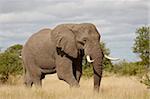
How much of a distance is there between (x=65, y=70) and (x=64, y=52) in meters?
0.69

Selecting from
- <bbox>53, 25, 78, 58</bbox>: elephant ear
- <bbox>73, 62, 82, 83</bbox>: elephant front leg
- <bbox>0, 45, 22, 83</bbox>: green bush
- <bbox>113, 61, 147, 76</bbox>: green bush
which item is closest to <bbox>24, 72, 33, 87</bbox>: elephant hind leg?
<bbox>73, 62, 82, 83</bbox>: elephant front leg

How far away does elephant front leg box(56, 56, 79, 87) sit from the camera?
50.6ft

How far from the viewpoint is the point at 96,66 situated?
14.8m

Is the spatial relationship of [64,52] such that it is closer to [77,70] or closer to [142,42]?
[77,70]

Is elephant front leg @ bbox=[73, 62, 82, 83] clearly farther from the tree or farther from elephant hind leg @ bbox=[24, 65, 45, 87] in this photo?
the tree

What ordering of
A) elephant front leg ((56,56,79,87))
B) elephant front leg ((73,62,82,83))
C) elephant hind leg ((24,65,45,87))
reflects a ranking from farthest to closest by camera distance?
elephant hind leg ((24,65,45,87)), elephant front leg ((73,62,82,83)), elephant front leg ((56,56,79,87))

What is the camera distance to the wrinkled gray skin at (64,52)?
1498cm

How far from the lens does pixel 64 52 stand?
1587 centimetres

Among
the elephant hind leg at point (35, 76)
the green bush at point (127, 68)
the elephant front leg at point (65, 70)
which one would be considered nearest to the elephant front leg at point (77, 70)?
the elephant front leg at point (65, 70)

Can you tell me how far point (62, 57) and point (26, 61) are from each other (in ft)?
7.75

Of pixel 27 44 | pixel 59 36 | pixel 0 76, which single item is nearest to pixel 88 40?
pixel 59 36

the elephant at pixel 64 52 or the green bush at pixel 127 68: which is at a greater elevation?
the elephant at pixel 64 52

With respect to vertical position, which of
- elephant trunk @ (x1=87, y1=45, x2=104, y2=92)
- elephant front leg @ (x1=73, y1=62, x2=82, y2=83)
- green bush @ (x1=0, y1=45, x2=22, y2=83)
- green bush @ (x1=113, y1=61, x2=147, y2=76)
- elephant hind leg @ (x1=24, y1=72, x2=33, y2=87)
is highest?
elephant trunk @ (x1=87, y1=45, x2=104, y2=92)

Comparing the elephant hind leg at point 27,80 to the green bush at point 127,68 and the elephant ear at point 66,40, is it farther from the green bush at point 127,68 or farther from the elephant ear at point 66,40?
the green bush at point 127,68
